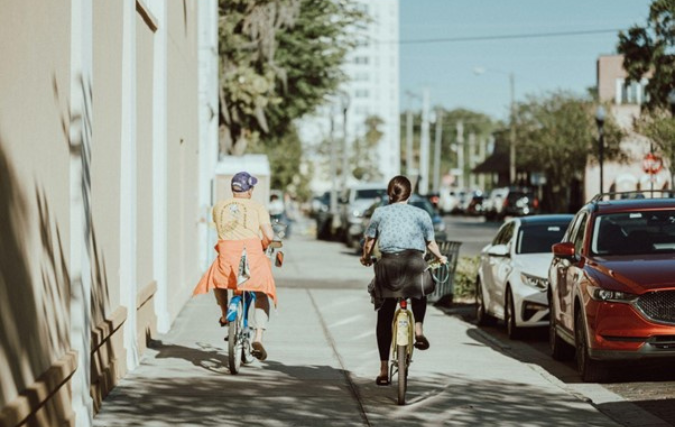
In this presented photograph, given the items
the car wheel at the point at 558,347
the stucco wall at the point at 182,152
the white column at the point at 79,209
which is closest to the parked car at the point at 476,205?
the stucco wall at the point at 182,152

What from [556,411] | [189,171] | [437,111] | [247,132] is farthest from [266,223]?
[437,111]

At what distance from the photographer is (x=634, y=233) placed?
1291 cm

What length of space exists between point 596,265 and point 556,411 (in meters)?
2.35

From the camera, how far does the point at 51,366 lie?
7.78 meters

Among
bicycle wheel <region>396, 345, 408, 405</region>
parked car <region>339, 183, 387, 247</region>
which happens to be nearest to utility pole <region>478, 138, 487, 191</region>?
parked car <region>339, 183, 387, 247</region>

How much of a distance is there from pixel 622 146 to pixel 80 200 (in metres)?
54.3

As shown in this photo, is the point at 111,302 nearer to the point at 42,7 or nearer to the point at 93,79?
the point at 93,79

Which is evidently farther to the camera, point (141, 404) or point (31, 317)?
point (141, 404)

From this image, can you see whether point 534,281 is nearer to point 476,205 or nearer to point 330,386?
point 330,386

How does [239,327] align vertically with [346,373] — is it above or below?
above

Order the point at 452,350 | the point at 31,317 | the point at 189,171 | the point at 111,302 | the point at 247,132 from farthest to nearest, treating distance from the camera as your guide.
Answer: the point at 247,132 → the point at 189,171 → the point at 452,350 → the point at 111,302 → the point at 31,317

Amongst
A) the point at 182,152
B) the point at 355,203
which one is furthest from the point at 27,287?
the point at 355,203

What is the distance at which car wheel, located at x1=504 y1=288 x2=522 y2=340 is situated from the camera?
52.1 ft

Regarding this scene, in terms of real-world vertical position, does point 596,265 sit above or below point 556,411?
above
